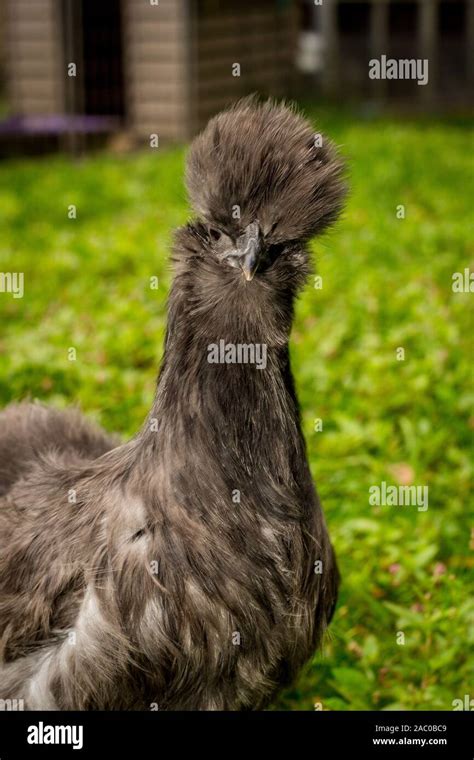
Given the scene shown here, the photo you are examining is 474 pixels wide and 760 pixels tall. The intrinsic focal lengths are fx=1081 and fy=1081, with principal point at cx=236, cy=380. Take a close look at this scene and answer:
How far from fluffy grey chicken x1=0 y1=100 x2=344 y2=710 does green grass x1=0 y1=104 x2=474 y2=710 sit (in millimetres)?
354

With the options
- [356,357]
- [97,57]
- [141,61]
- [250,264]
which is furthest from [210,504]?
[97,57]

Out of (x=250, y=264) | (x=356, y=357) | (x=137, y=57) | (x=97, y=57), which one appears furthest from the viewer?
(x=97, y=57)

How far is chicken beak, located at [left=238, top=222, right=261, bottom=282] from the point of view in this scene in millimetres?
2982

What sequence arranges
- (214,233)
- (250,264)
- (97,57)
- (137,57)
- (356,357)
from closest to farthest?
(250,264) → (214,233) → (356,357) → (137,57) → (97,57)

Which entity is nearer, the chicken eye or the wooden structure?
the chicken eye

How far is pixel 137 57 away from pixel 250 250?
10.2 m

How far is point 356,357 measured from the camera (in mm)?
6660

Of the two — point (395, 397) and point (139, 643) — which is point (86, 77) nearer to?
point (395, 397)

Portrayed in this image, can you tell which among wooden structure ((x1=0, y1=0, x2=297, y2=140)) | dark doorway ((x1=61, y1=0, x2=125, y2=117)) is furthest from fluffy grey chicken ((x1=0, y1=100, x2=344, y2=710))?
dark doorway ((x1=61, y1=0, x2=125, y2=117))

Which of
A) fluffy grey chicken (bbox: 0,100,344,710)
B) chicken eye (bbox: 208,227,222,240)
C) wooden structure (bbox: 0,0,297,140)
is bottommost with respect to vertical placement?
fluffy grey chicken (bbox: 0,100,344,710)

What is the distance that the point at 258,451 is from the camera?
323cm

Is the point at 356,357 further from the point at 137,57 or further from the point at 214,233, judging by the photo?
the point at 137,57

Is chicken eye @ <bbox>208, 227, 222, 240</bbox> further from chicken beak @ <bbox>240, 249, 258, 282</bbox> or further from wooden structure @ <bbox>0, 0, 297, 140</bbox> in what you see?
wooden structure @ <bbox>0, 0, 297, 140</bbox>
